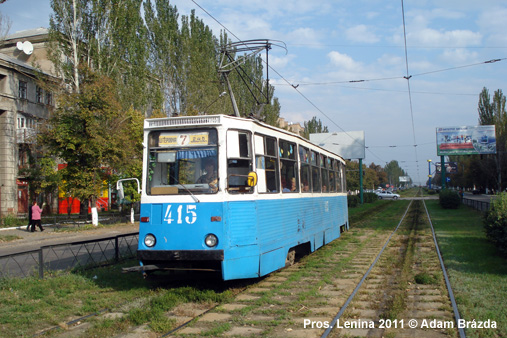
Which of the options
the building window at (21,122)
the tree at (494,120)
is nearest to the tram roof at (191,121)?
the building window at (21,122)

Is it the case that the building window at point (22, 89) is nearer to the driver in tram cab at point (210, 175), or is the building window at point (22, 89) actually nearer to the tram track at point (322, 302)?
the tram track at point (322, 302)

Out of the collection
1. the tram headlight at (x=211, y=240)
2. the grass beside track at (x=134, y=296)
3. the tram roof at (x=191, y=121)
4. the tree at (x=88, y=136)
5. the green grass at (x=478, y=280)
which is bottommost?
the green grass at (x=478, y=280)

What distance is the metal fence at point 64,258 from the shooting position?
32.8 feet

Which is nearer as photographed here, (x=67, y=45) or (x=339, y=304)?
(x=339, y=304)

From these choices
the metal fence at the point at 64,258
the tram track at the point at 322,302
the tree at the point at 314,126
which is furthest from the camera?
the tree at the point at 314,126

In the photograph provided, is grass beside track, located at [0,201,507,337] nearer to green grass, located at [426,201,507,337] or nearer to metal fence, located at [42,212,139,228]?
green grass, located at [426,201,507,337]

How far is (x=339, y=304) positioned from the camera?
717 cm

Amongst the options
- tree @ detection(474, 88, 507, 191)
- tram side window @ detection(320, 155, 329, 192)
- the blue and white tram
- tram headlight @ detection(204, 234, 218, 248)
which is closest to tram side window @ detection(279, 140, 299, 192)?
the blue and white tram

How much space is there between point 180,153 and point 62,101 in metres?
18.9

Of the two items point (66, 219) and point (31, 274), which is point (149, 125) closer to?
point (31, 274)

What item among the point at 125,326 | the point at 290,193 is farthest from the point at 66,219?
the point at 125,326

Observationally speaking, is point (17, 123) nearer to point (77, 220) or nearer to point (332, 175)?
point (77, 220)

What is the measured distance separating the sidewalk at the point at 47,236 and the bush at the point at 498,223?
52.2 ft

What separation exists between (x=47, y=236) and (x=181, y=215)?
17659 mm
